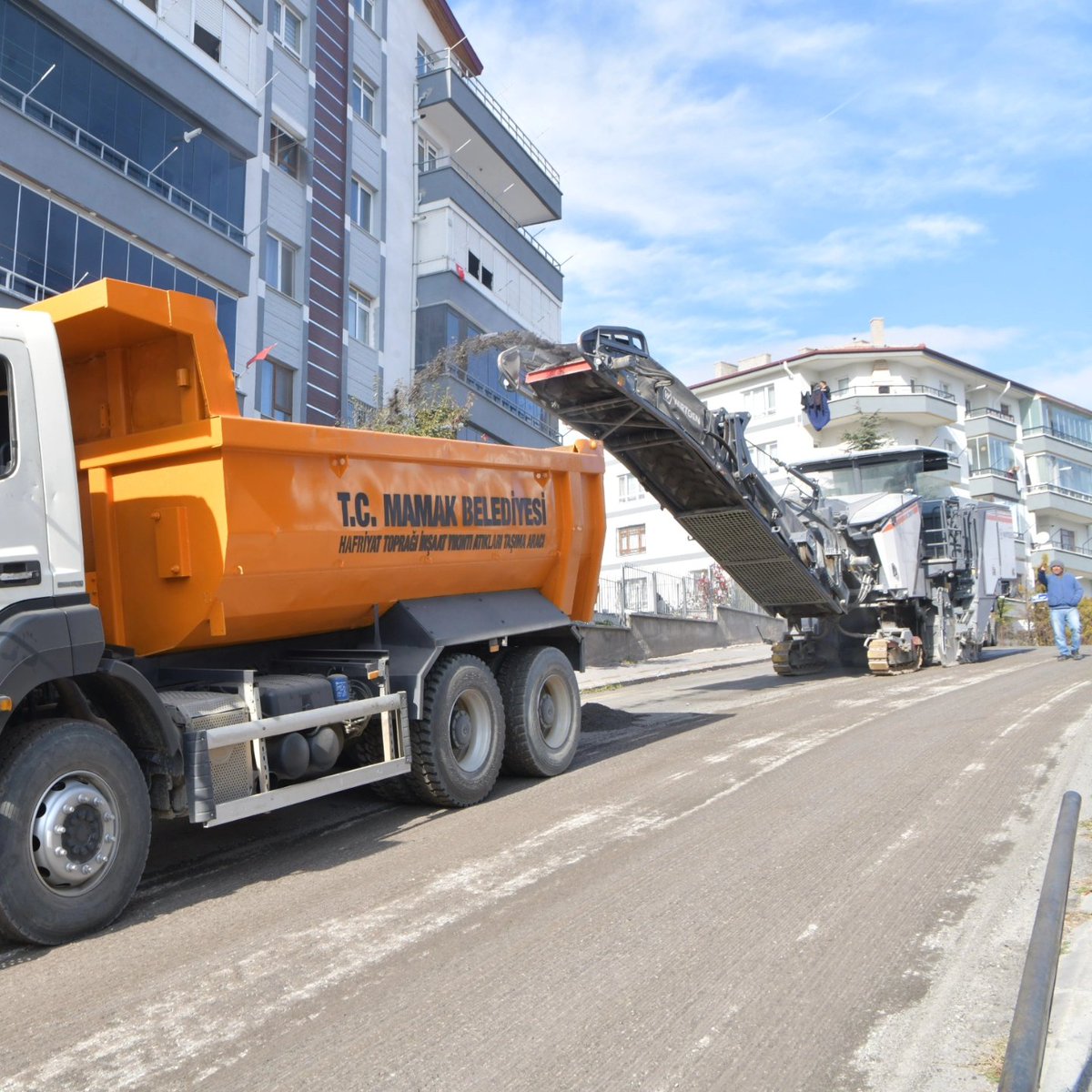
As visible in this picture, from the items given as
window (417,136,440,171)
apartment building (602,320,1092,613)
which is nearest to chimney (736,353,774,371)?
apartment building (602,320,1092,613)

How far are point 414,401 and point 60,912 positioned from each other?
1391cm

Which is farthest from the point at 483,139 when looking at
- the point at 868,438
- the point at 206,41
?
the point at 868,438

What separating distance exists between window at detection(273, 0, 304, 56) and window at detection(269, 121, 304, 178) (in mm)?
1661

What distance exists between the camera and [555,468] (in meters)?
8.39

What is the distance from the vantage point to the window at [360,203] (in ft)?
73.8

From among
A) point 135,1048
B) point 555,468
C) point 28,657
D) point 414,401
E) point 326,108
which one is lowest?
point 135,1048

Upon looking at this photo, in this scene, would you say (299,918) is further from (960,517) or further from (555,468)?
(960,517)

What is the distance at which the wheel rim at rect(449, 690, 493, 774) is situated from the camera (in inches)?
274

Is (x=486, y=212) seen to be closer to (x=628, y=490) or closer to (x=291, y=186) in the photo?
(x=291, y=186)

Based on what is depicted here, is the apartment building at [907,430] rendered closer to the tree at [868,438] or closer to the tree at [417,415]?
the tree at [868,438]

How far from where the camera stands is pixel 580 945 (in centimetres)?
401

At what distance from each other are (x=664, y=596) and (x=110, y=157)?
14.5 metres

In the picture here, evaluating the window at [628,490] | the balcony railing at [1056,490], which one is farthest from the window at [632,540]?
the balcony railing at [1056,490]

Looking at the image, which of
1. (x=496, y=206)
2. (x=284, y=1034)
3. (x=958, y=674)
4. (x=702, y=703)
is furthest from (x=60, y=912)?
(x=496, y=206)
